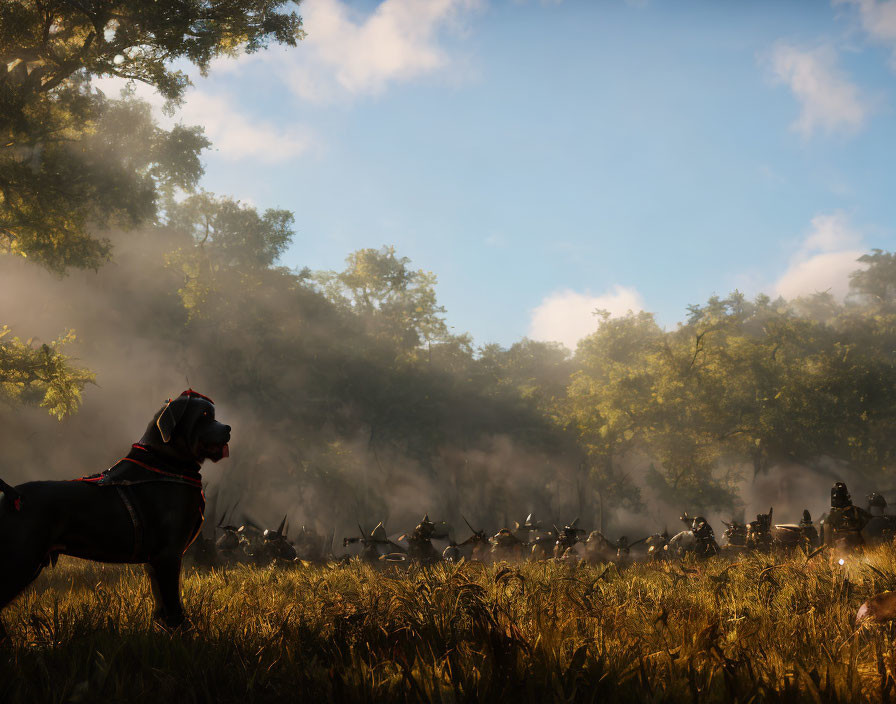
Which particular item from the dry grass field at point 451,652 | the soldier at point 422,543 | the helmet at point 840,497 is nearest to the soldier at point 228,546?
the soldier at point 422,543

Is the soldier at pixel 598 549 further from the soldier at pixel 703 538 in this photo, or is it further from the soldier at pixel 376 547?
the soldier at pixel 376 547

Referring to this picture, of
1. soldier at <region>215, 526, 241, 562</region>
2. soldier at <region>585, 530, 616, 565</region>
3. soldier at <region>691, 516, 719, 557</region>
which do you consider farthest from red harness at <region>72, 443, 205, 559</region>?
soldier at <region>691, 516, 719, 557</region>

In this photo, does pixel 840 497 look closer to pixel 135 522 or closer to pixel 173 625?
pixel 173 625

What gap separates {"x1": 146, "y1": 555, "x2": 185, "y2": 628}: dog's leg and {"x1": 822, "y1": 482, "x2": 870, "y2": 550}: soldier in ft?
32.4

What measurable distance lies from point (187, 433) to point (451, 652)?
236 centimetres

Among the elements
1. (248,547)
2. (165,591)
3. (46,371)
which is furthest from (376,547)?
(165,591)

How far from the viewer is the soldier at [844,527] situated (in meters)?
9.19

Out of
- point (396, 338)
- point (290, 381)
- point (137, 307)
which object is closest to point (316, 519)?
point (290, 381)

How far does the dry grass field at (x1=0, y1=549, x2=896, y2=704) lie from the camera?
2291 mm

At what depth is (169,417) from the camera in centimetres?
380

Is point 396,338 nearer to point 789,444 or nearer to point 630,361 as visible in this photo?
point 630,361

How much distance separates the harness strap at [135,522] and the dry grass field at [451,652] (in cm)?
45

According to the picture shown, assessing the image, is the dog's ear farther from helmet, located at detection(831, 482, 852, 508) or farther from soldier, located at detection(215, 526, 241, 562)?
helmet, located at detection(831, 482, 852, 508)

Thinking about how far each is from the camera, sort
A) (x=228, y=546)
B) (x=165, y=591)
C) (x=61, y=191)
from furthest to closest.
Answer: (x=228, y=546) < (x=61, y=191) < (x=165, y=591)
